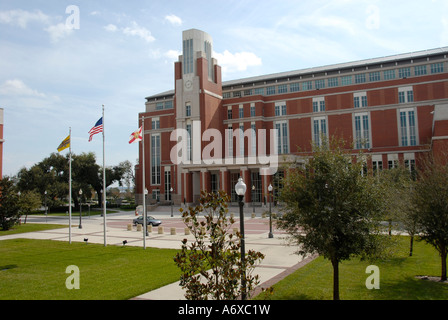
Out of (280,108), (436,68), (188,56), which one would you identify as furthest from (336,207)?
(188,56)

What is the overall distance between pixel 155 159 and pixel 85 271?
5909 centimetres

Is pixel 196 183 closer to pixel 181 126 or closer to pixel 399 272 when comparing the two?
pixel 181 126

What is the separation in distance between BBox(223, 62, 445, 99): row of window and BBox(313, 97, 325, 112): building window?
5.16 m

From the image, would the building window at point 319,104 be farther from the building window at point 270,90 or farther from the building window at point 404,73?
the building window at point 404,73

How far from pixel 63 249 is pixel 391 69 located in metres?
60.1

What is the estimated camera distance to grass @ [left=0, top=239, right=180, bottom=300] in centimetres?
1252

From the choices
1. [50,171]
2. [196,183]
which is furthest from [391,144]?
[50,171]

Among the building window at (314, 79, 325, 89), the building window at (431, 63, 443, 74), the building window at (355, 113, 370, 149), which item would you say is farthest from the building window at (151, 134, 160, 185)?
the building window at (431, 63, 443, 74)

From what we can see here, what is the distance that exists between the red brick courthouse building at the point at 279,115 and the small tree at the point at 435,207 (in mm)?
39322

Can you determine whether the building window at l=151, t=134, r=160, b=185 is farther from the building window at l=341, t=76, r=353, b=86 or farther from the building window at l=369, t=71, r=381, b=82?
the building window at l=369, t=71, r=381, b=82

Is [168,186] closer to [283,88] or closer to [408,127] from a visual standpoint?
[283,88]

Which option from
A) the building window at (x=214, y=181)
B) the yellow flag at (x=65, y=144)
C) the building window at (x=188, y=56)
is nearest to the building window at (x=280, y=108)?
the building window at (x=214, y=181)

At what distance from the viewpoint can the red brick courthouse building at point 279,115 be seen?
5556 cm

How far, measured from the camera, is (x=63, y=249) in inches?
917
